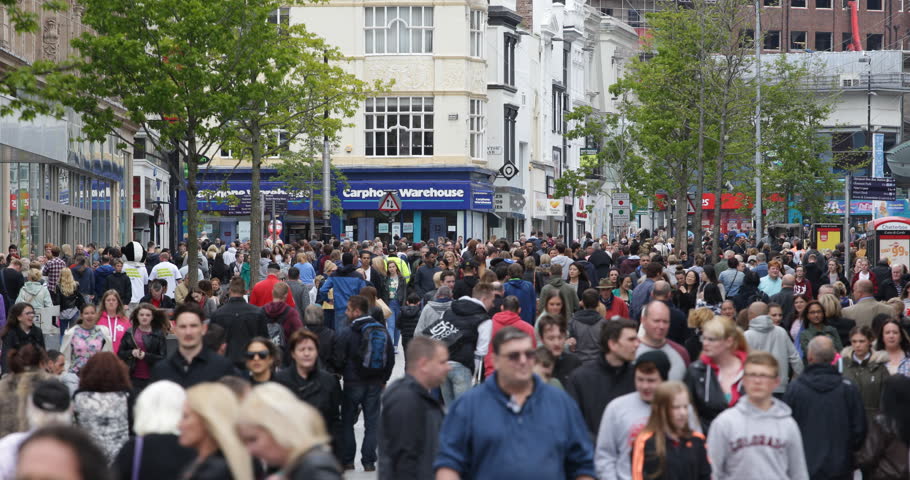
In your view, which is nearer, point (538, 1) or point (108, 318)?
point (108, 318)

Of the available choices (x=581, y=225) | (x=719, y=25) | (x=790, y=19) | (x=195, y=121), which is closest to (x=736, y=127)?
(x=719, y=25)

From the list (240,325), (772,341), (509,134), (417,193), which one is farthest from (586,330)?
(509,134)

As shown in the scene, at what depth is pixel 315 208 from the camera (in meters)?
64.0

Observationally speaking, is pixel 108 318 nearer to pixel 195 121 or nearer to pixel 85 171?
pixel 195 121

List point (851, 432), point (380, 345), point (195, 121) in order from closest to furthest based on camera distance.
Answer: point (851, 432), point (380, 345), point (195, 121)

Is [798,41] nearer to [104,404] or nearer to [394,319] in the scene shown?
[394,319]

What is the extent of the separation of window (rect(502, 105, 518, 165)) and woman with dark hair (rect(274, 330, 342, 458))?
58.8 meters

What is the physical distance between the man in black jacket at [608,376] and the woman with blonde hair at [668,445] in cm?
119

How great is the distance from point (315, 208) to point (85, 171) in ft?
81.3

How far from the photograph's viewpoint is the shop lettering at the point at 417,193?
64.6 m

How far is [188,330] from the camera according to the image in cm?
1024

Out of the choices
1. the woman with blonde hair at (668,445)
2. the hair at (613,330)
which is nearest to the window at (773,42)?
the hair at (613,330)

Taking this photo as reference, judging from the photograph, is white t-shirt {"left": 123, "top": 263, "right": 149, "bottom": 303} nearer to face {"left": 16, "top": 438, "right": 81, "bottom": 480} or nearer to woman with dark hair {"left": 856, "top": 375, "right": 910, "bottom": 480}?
woman with dark hair {"left": 856, "top": 375, "right": 910, "bottom": 480}

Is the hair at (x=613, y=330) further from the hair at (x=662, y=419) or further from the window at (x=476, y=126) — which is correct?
the window at (x=476, y=126)
